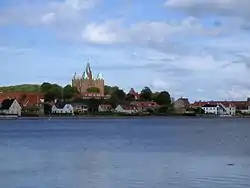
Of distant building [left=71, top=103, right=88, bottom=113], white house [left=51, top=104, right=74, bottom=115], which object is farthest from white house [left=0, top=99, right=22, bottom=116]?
distant building [left=71, top=103, right=88, bottom=113]

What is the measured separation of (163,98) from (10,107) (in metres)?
52.8

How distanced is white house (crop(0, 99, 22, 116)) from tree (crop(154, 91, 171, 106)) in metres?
47.0

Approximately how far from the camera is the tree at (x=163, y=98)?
196m

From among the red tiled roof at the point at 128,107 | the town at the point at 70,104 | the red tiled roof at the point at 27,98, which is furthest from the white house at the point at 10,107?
the red tiled roof at the point at 128,107

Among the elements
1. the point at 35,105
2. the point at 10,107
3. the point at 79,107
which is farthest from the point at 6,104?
the point at 79,107

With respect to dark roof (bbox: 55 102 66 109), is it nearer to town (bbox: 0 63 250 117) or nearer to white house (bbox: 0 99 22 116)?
town (bbox: 0 63 250 117)

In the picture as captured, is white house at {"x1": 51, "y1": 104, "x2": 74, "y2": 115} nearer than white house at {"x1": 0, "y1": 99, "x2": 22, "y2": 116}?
No

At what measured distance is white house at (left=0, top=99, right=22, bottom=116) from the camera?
159875 mm

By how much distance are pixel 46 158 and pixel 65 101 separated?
143 meters

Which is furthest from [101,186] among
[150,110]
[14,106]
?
[150,110]

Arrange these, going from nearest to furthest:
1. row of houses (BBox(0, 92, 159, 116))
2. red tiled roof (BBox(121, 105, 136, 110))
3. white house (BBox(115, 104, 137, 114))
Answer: row of houses (BBox(0, 92, 159, 116)) → white house (BBox(115, 104, 137, 114)) → red tiled roof (BBox(121, 105, 136, 110))

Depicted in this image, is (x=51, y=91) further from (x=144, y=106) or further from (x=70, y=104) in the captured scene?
(x=144, y=106)

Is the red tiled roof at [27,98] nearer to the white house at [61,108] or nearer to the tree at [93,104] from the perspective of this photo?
the white house at [61,108]

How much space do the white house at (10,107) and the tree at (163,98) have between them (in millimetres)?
46961
